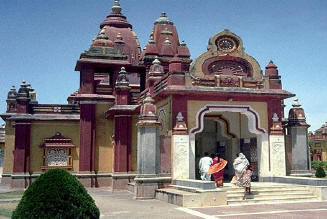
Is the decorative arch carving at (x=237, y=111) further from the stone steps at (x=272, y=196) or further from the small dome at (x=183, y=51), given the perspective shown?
the small dome at (x=183, y=51)

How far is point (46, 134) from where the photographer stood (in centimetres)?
2356

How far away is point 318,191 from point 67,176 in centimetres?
1095

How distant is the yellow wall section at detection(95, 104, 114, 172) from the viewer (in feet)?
75.3

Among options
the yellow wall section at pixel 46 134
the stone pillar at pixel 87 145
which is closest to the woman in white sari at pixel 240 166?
the stone pillar at pixel 87 145

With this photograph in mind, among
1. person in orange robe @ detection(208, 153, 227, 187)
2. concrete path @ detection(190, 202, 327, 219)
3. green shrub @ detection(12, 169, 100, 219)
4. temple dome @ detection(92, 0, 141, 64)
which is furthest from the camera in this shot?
temple dome @ detection(92, 0, 141, 64)

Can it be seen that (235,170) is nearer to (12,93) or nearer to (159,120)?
(159,120)

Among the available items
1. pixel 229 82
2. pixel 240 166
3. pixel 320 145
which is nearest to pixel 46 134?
pixel 229 82

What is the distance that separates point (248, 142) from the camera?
19.7 metres

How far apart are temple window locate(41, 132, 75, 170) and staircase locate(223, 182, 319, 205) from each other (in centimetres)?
1147

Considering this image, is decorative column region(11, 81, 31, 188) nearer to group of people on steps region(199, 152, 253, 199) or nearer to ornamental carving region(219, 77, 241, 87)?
group of people on steps region(199, 152, 253, 199)

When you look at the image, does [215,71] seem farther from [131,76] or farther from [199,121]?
[131,76]

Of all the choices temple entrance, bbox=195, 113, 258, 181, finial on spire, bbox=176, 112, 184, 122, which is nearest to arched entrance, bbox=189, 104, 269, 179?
temple entrance, bbox=195, 113, 258, 181

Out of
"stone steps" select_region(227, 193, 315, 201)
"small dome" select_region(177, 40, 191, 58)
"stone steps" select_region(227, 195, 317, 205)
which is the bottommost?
"stone steps" select_region(227, 195, 317, 205)

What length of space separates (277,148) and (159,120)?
227 inches
